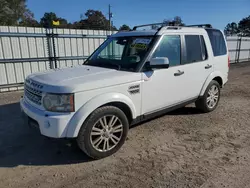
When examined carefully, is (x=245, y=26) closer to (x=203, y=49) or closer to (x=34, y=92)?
(x=203, y=49)

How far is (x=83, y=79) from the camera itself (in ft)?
10.1

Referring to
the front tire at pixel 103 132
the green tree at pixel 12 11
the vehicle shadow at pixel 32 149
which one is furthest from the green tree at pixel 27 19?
the front tire at pixel 103 132

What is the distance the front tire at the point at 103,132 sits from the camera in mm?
3041

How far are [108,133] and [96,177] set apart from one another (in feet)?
2.28

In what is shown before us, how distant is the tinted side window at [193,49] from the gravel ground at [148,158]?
1417 millimetres

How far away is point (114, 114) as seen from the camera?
10.8 feet

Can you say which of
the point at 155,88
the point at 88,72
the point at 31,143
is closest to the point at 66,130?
the point at 88,72

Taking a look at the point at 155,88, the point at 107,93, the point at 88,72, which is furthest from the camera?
the point at 155,88

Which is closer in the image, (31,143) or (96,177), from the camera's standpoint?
(96,177)

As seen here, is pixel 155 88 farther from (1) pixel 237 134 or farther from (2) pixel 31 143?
(2) pixel 31 143

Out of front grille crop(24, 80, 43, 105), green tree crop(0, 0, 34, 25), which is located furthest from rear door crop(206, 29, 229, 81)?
green tree crop(0, 0, 34, 25)

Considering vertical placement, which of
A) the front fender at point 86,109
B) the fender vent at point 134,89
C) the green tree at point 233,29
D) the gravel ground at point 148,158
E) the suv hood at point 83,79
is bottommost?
the gravel ground at point 148,158

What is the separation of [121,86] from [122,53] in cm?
106

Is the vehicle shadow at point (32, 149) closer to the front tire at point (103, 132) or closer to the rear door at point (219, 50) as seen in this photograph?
the front tire at point (103, 132)
